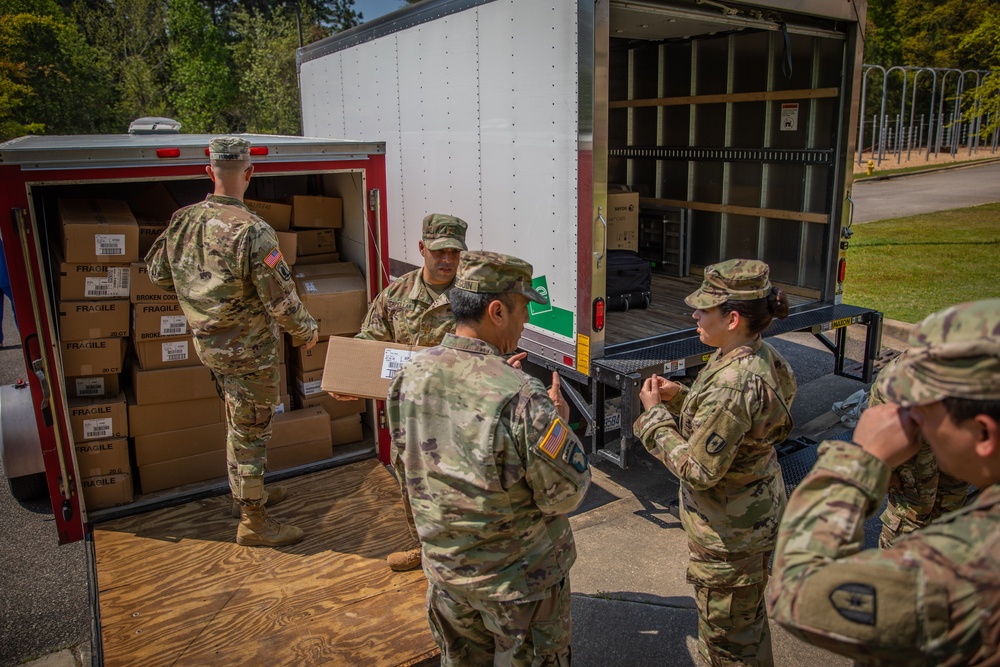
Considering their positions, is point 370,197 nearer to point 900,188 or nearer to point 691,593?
Answer: point 691,593

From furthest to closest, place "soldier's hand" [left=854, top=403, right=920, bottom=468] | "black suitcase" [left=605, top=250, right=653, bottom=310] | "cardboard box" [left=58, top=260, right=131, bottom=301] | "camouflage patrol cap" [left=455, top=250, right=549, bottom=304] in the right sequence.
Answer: "black suitcase" [left=605, top=250, right=653, bottom=310]
"cardboard box" [left=58, top=260, right=131, bottom=301]
"camouflage patrol cap" [left=455, top=250, right=549, bottom=304]
"soldier's hand" [left=854, top=403, right=920, bottom=468]

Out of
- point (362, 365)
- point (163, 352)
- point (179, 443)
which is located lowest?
point (179, 443)

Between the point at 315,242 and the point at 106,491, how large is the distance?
2163 millimetres

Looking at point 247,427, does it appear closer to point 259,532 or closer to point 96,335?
point 259,532

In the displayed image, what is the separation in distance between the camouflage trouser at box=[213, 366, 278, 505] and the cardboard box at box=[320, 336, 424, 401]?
49 cm

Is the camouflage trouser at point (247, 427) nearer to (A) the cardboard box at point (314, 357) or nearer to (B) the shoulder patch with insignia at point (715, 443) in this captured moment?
(A) the cardboard box at point (314, 357)

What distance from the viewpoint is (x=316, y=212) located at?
17.8 ft

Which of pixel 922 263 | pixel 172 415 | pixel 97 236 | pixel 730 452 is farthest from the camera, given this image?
pixel 922 263

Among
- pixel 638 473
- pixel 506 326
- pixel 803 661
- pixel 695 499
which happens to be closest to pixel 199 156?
pixel 506 326

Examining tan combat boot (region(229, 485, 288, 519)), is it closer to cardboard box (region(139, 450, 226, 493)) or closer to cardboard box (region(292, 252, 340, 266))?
cardboard box (region(139, 450, 226, 493))

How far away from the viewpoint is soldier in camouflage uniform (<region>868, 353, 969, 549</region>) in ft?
10.1

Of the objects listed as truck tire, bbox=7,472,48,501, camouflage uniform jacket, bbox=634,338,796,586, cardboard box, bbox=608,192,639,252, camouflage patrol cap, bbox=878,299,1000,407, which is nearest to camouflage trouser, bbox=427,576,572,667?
camouflage uniform jacket, bbox=634,338,796,586

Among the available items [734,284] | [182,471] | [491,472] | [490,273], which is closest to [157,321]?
[182,471]

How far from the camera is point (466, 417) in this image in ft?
6.98
